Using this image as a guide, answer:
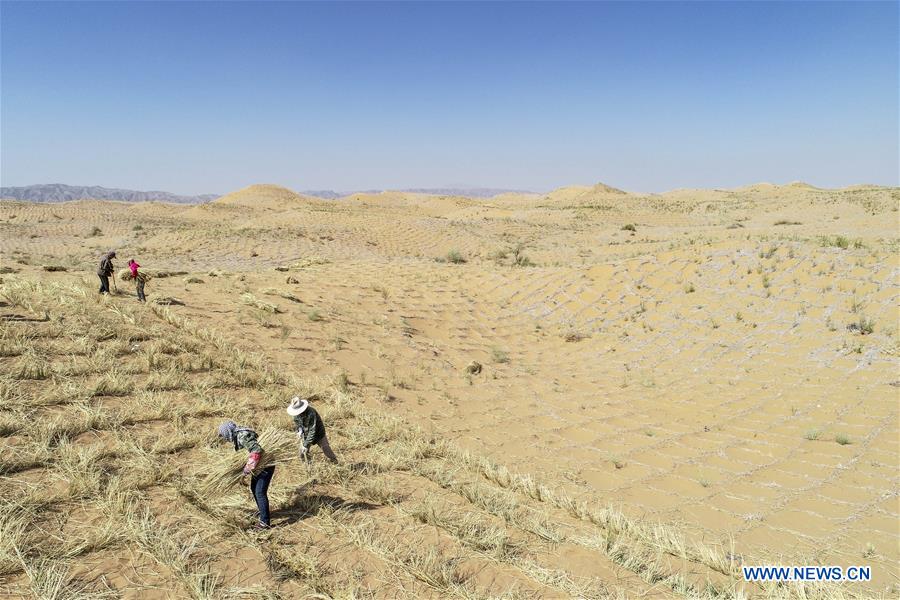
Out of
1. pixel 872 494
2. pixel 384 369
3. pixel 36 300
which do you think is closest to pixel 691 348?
pixel 872 494

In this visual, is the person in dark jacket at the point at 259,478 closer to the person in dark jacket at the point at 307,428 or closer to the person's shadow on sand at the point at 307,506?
the person's shadow on sand at the point at 307,506

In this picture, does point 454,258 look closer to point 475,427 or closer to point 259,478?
point 475,427

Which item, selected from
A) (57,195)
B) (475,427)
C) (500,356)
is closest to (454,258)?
(500,356)

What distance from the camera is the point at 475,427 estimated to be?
19.9 ft

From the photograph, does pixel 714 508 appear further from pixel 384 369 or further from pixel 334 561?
pixel 384 369

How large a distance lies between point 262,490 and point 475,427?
3.29 meters

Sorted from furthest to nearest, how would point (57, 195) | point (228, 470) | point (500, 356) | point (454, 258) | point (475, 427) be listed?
point (57, 195), point (454, 258), point (500, 356), point (475, 427), point (228, 470)

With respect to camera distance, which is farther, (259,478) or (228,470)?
(228,470)

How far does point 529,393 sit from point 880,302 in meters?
6.66

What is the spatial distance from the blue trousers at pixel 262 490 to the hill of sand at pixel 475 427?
138 mm

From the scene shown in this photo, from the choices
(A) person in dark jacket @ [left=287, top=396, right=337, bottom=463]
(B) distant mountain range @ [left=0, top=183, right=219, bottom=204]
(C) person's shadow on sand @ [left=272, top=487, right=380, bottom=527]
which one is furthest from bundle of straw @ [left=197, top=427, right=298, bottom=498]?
(B) distant mountain range @ [left=0, top=183, right=219, bottom=204]

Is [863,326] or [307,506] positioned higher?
[863,326]

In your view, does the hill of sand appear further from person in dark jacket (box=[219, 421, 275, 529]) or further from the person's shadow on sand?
person in dark jacket (box=[219, 421, 275, 529])

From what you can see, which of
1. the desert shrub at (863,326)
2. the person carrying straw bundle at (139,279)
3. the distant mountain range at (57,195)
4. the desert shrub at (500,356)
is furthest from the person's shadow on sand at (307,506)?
the distant mountain range at (57,195)
